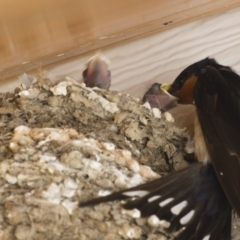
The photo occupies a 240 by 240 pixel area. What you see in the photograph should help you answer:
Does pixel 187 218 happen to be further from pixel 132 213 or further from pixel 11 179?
pixel 11 179

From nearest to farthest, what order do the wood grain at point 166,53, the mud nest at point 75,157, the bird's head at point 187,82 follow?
the mud nest at point 75,157, the bird's head at point 187,82, the wood grain at point 166,53

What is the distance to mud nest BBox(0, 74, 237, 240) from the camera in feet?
4.89

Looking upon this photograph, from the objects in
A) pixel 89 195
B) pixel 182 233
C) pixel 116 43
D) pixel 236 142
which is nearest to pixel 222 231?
pixel 182 233

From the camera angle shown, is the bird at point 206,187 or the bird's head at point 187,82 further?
the bird's head at point 187,82

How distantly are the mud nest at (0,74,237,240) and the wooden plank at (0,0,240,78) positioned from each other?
6.6 inches

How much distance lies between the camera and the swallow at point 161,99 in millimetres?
2031

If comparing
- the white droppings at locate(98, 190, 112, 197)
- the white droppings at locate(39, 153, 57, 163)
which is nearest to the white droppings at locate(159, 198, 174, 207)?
the white droppings at locate(98, 190, 112, 197)

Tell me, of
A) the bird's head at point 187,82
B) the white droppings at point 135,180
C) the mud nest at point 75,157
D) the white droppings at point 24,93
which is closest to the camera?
the mud nest at point 75,157

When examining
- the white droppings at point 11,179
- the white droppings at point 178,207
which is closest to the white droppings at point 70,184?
the white droppings at point 11,179

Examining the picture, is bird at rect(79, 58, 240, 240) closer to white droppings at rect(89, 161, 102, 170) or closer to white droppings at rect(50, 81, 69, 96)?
white droppings at rect(89, 161, 102, 170)

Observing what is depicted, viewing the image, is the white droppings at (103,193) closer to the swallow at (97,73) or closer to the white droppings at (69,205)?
the white droppings at (69,205)

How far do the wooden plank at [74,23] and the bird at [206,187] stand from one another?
1.36 ft

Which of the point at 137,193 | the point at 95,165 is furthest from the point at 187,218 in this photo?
the point at 95,165

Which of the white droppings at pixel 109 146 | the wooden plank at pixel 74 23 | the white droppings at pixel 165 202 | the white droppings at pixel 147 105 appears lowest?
the white droppings at pixel 165 202
